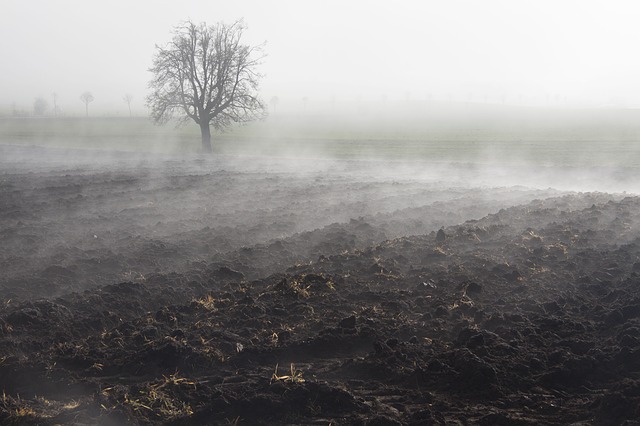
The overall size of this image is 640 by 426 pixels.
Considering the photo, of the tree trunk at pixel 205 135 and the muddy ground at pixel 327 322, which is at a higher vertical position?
the tree trunk at pixel 205 135

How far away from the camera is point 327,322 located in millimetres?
6469

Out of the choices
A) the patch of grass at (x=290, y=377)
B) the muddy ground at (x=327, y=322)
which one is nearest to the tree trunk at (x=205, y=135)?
the muddy ground at (x=327, y=322)

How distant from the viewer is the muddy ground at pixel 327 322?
4.75 metres

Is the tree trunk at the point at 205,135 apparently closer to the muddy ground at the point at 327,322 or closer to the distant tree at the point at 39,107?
the muddy ground at the point at 327,322

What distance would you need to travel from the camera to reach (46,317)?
6570 millimetres

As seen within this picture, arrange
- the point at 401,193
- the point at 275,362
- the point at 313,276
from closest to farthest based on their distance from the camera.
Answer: the point at 275,362 → the point at 313,276 → the point at 401,193

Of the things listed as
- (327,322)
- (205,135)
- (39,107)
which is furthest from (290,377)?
(39,107)

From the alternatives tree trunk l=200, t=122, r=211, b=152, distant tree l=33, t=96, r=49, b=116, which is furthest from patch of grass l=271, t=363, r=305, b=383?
distant tree l=33, t=96, r=49, b=116

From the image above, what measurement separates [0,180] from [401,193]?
1447cm

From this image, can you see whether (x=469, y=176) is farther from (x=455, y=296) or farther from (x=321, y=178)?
(x=455, y=296)

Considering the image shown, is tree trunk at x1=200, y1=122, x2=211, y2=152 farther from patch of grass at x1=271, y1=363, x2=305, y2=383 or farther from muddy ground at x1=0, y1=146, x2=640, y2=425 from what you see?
patch of grass at x1=271, y1=363, x2=305, y2=383

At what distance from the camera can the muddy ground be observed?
4754 millimetres

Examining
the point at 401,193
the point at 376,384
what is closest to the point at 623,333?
the point at 376,384

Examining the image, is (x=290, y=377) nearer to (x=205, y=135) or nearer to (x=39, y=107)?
(x=205, y=135)
